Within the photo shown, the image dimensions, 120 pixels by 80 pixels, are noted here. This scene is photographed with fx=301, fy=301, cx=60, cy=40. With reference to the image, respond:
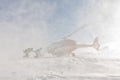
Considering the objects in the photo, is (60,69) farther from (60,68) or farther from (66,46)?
(66,46)

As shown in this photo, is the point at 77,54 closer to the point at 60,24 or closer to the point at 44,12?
the point at 60,24

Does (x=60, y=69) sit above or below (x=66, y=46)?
below

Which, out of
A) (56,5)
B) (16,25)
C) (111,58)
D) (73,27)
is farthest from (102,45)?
(16,25)

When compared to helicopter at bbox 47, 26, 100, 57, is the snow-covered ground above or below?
below

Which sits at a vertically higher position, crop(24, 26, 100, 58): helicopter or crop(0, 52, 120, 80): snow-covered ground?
crop(24, 26, 100, 58): helicopter

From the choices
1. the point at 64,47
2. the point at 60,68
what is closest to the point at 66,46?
the point at 64,47

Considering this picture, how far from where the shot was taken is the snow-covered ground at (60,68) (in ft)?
9.04

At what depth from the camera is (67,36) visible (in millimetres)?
2898

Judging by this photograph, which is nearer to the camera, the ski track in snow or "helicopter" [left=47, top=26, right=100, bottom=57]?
the ski track in snow

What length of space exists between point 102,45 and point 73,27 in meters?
0.33

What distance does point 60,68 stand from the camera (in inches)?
111

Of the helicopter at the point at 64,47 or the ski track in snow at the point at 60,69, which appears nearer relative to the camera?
the ski track in snow at the point at 60,69

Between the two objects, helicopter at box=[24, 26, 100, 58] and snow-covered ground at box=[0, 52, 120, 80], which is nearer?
snow-covered ground at box=[0, 52, 120, 80]

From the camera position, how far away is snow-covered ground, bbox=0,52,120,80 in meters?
2.75
